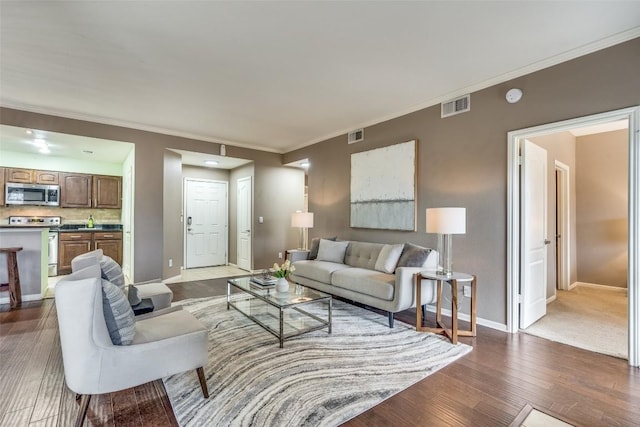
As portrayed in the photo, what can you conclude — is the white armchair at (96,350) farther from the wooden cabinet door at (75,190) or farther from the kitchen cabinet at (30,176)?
the kitchen cabinet at (30,176)

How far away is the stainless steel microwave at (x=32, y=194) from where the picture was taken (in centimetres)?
584

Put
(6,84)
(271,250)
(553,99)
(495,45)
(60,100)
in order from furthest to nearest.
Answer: (271,250) < (60,100) < (6,84) < (553,99) < (495,45)

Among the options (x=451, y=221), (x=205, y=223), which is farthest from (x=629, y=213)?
(x=205, y=223)

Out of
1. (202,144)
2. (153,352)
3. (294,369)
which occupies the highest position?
(202,144)

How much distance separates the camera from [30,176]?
6.03m

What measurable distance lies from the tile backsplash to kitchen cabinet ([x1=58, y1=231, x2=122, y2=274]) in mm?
859

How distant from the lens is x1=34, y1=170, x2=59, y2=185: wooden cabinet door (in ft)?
20.0

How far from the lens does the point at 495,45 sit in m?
2.68

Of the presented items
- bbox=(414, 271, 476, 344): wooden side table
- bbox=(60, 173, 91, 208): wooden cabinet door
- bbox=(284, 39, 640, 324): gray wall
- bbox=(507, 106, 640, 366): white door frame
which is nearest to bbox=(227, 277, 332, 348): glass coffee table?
bbox=(414, 271, 476, 344): wooden side table

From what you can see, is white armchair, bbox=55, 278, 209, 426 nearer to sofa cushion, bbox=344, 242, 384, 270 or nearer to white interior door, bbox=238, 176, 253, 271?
sofa cushion, bbox=344, 242, 384, 270

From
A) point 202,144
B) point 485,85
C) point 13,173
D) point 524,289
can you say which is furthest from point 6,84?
point 524,289

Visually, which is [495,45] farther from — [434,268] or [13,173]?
[13,173]

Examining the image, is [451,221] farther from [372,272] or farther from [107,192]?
[107,192]

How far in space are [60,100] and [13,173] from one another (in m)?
3.32
